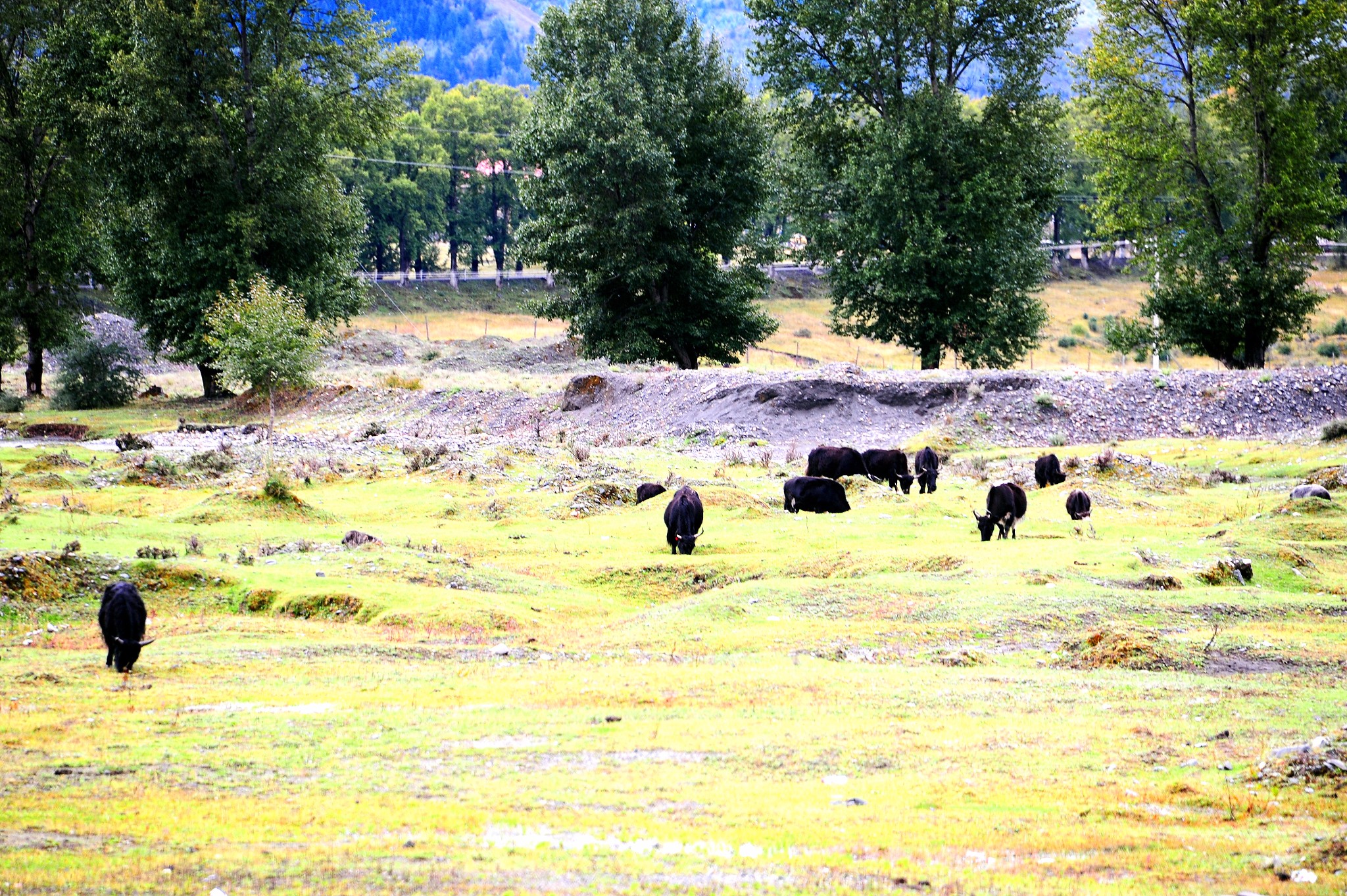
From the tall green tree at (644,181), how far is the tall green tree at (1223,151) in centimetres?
1460

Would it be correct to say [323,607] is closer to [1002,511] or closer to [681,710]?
[681,710]

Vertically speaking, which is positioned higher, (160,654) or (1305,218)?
(1305,218)

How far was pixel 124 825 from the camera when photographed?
7762 mm

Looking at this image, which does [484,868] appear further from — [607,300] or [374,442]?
[607,300]

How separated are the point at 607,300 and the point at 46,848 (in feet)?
152


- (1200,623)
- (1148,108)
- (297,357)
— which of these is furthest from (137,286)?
(1200,623)

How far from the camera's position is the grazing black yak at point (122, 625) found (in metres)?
13.0

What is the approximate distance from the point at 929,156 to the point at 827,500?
1001 inches

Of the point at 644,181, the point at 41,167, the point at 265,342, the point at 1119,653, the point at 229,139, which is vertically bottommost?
the point at 1119,653

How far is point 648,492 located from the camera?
29.5 m

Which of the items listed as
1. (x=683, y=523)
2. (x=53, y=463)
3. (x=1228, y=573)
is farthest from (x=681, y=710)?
(x=53, y=463)

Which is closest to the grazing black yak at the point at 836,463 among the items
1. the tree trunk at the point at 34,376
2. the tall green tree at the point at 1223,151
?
the tall green tree at the point at 1223,151

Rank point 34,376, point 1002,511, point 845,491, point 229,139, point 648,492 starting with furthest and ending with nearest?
point 34,376 → point 229,139 → point 648,492 → point 845,491 → point 1002,511

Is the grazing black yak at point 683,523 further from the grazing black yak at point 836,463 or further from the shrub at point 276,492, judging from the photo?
the shrub at point 276,492
